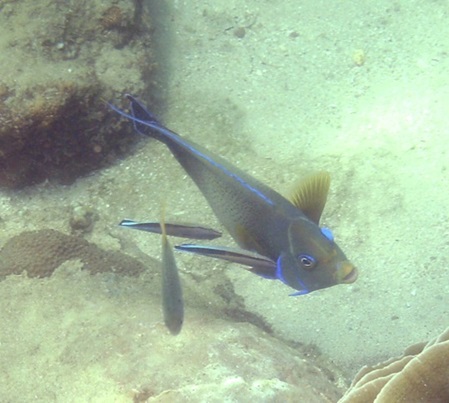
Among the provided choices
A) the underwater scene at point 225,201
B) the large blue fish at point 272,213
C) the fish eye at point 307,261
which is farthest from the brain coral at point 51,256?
the fish eye at point 307,261

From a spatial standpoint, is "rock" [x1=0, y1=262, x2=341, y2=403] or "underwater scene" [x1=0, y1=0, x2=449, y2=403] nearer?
"underwater scene" [x1=0, y1=0, x2=449, y2=403]

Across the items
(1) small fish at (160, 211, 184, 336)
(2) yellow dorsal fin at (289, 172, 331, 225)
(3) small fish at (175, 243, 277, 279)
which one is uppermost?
(2) yellow dorsal fin at (289, 172, 331, 225)

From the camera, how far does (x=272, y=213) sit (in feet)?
7.95

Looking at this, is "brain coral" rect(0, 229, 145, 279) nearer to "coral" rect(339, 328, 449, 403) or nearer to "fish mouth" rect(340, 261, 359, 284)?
"fish mouth" rect(340, 261, 359, 284)

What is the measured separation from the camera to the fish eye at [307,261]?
2.39m

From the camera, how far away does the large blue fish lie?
7.85 ft

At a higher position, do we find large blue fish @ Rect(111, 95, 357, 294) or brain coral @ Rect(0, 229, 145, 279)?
large blue fish @ Rect(111, 95, 357, 294)

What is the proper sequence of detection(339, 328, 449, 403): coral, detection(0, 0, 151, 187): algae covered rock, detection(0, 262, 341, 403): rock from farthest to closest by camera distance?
1. detection(0, 0, 151, 187): algae covered rock
2. detection(0, 262, 341, 403): rock
3. detection(339, 328, 449, 403): coral

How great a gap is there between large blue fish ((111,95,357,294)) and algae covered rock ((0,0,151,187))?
184cm

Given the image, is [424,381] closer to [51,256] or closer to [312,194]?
[312,194]

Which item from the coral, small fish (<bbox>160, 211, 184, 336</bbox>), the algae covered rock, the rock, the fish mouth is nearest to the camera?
the coral

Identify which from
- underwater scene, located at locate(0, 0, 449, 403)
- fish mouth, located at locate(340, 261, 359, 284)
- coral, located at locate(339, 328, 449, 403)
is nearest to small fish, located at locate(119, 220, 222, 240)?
underwater scene, located at locate(0, 0, 449, 403)

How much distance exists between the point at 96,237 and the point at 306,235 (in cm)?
229

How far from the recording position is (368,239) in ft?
13.8
